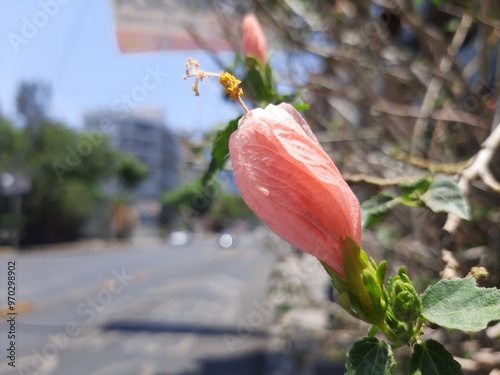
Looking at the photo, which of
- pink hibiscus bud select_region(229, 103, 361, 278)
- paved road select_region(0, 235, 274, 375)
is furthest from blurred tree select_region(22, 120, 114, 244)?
pink hibiscus bud select_region(229, 103, 361, 278)

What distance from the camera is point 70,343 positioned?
6523 millimetres

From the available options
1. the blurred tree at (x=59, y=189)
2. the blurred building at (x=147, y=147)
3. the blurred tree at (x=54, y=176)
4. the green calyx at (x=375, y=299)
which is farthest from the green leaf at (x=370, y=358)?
the blurred tree at (x=59, y=189)

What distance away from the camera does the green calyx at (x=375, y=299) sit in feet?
1.95

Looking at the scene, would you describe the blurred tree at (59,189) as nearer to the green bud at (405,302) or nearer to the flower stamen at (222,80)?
the flower stamen at (222,80)

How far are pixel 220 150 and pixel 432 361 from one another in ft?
1.65

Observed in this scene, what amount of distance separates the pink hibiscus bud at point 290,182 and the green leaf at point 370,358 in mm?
109

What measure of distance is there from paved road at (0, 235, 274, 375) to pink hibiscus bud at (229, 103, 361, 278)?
3.18 metres

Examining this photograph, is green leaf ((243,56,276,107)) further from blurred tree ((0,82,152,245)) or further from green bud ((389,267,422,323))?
blurred tree ((0,82,152,245))

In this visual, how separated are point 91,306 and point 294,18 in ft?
22.5

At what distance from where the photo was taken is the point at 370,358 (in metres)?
0.58

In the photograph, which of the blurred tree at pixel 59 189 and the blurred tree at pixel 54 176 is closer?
the blurred tree at pixel 54 176

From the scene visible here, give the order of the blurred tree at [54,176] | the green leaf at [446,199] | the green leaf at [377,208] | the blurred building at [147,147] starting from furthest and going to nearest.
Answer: the blurred building at [147,147] → the blurred tree at [54,176] → the green leaf at [377,208] → the green leaf at [446,199]

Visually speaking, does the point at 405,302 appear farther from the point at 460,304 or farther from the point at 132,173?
the point at 132,173

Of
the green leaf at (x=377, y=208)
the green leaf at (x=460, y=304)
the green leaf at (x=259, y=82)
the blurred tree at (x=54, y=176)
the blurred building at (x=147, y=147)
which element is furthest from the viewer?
the blurred building at (x=147, y=147)
